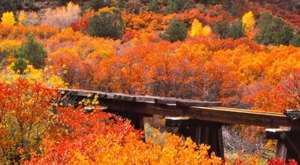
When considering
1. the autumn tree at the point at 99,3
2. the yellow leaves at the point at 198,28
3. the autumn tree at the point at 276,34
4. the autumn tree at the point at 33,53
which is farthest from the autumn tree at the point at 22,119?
the autumn tree at the point at 99,3

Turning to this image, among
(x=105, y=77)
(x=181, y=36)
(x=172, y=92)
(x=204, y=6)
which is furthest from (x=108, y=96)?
(x=204, y=6)

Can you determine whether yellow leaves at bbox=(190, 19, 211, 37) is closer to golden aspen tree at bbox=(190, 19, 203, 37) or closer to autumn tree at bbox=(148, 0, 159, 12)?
golden aspen tree at bbox=(190, 19, 203, 37)

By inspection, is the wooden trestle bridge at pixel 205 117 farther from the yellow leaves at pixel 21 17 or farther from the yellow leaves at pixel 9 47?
the yellow leaves at pixel 21 17

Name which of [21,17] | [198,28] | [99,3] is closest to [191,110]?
[198,28]

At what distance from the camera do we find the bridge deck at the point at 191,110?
10.0 metres

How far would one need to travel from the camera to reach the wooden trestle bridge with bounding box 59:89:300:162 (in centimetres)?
964

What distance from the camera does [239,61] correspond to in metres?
42.7

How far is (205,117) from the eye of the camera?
36.7ft

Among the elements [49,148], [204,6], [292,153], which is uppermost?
[292,153]

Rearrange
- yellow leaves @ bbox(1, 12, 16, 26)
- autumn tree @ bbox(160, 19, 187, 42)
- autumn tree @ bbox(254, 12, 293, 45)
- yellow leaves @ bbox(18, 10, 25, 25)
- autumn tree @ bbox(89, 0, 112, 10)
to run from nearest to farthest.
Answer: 1. autumn tree @ bbox(254, 12, 293, 45)
2. autumn tree @ bbox(160, 19, 187, 42)
3. yellow leaves @ bbox(1, 12, 16, 26)
4. yellow leaves @ bbox(18, 10, 25, 25)
5. autumn tree @ bbox(89, 0, 112, 10)

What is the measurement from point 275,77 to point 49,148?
25748 millimetres

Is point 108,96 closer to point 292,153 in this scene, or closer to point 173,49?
point 292,153

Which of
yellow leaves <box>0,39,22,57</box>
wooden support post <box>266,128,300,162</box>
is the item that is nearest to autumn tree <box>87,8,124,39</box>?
yellow leaves <box>0,39,22,57</box>

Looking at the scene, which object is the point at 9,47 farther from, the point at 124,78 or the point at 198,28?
the point at 198,28
